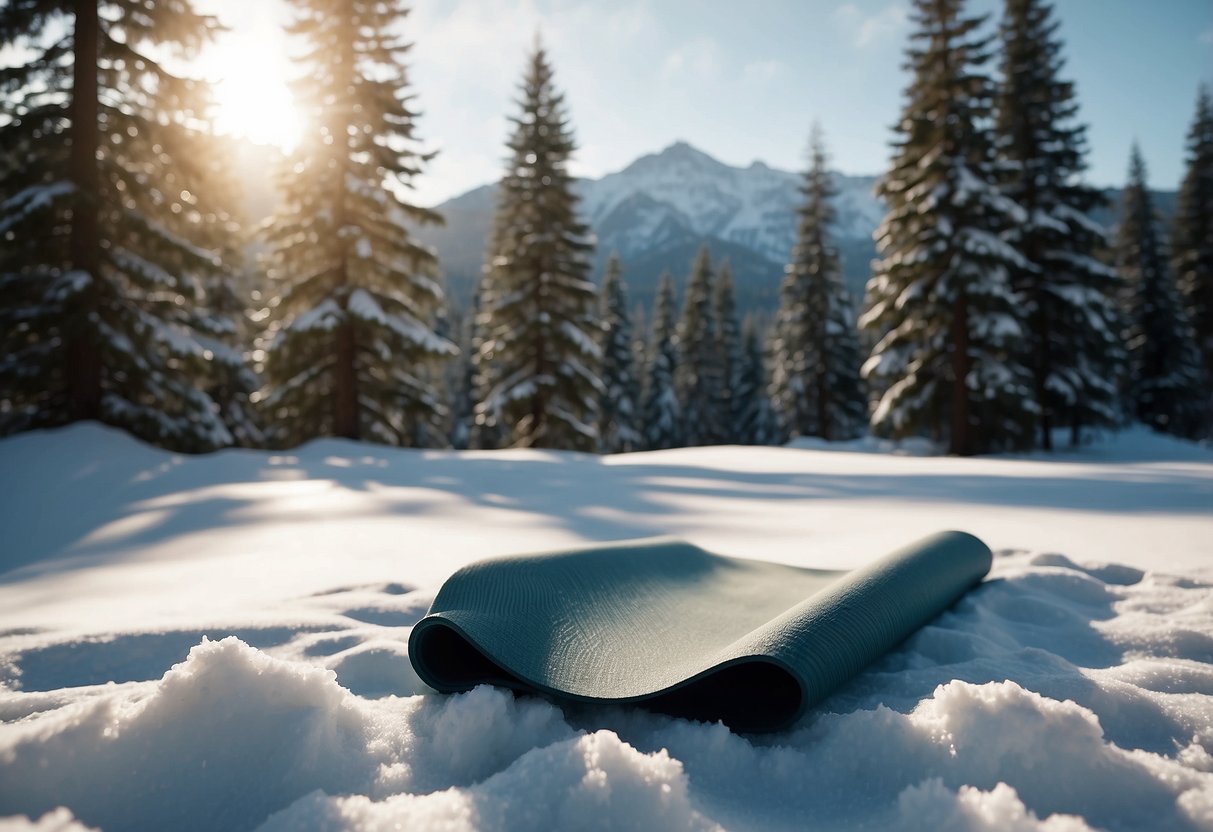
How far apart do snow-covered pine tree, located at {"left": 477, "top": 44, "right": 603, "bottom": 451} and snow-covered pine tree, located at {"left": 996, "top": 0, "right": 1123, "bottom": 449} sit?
35.0 feet

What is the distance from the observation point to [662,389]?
34000mm

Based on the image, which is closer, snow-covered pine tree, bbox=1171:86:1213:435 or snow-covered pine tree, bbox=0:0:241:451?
snow-covered pine tree, bbox=0:0:241:451

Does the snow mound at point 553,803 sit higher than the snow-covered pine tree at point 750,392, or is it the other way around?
the snow-covered pine tree at point 750,392

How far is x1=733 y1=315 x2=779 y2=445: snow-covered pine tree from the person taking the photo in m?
36.1

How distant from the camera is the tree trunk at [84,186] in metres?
8.52

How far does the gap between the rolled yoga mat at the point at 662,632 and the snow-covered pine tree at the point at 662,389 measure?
30821mm

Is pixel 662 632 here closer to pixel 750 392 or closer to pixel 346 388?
pixel 346 388

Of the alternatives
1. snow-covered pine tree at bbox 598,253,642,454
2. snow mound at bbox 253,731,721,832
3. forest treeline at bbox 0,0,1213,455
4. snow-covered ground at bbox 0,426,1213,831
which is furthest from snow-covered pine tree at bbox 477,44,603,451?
snow mound at bbox 253,731,721,832

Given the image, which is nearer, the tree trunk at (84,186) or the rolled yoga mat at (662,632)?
the rolled yoga mat at (662,632)

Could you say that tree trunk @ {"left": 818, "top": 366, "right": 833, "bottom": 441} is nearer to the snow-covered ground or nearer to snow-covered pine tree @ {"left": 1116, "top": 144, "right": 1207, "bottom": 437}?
snow-covered pine tree @ {"left": 1116, "top": 144, "right": 1207, "bottom": 437}

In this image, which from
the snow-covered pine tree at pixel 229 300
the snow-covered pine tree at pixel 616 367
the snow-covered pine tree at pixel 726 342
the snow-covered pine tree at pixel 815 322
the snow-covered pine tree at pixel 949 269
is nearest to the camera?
the snow-covered pine tree at pixel 229 300

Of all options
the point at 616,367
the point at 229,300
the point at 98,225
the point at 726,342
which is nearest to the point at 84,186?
the point at 98,225

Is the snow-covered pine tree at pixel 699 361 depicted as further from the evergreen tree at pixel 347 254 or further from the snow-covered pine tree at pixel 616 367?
the evergreen tree at pixel 347 254

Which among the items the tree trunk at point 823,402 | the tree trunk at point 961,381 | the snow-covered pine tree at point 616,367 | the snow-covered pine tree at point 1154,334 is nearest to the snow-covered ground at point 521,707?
the tree trunk at point 961,381
